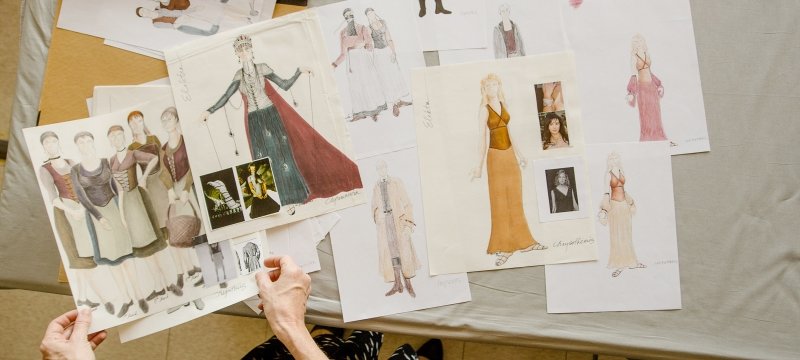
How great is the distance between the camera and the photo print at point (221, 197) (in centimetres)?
87

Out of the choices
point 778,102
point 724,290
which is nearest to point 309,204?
point 724,290

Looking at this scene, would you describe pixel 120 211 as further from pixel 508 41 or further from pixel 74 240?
pixel 508 41

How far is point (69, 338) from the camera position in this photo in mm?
833

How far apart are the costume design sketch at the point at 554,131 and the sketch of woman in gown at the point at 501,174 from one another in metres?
0.05

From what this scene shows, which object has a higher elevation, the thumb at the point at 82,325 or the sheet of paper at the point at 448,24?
the sheet of paper at the point at 448,24

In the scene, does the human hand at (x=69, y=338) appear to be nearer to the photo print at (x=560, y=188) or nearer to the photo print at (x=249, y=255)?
the photo print at (x=249, y=255)

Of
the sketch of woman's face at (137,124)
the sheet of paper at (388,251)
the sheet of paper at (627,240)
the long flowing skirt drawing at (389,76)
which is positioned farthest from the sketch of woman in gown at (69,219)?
the sheet of paper at (627,240)

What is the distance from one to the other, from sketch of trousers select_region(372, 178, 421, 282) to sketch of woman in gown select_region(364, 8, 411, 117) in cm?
12

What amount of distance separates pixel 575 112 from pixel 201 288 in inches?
25.1

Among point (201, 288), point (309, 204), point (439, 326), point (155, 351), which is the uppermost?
point (309, 204)

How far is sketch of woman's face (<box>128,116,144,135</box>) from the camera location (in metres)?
0.87

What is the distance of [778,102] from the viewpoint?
2.92 ft

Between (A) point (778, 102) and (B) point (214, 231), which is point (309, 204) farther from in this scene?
(A) point (778, 102)

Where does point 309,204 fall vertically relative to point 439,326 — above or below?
above
